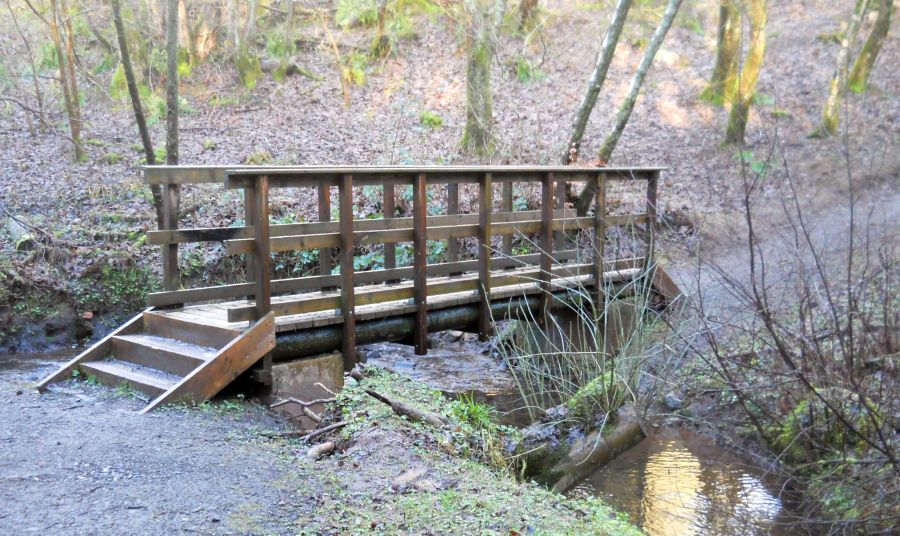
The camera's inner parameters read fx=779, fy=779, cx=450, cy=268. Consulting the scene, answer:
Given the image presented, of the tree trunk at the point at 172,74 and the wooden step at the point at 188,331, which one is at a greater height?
the tree trunk at the point at 172,74

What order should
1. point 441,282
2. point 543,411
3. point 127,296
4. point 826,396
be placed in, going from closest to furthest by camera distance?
point 826,396, point 543,411, point 441,282, point 127,296

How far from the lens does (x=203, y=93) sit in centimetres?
1755

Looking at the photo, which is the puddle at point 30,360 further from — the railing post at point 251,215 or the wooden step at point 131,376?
the railing post at point 251,215

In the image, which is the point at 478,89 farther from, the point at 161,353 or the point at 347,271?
the point at 161,353

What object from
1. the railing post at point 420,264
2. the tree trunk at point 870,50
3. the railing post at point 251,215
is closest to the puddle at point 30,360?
the railing post at point 251,215

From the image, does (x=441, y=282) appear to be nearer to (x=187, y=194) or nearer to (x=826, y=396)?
(x=826, y=396)

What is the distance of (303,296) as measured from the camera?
8.00 meters

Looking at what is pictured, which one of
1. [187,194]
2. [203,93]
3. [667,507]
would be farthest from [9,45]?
[667,507]

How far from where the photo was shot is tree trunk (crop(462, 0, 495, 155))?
1480 centimetres

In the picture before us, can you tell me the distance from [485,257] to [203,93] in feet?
36.2

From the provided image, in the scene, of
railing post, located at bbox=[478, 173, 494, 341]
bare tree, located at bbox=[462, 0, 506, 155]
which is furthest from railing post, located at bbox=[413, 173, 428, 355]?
bare tree, located at bbox=[462, 0, 506, 155]

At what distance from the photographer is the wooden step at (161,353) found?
6.45 meters

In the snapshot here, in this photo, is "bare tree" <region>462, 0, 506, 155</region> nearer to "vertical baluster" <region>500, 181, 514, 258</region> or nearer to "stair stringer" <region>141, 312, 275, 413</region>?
"vertical baluster" <region>500, 181, 514, 258</region>

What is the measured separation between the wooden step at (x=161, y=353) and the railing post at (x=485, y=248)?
3495 mm
